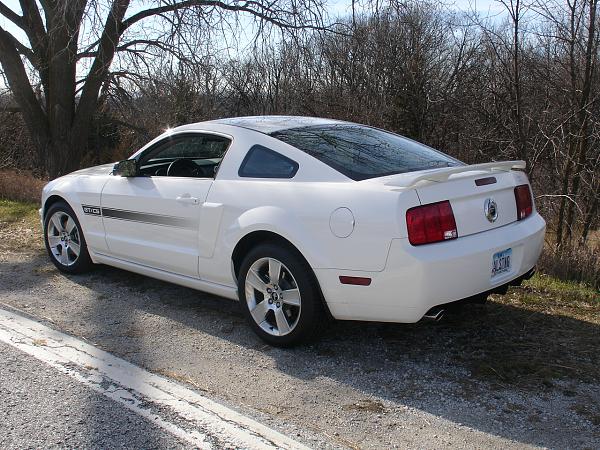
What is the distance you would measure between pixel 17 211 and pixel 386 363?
8.18 m

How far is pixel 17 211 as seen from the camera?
1009 cm

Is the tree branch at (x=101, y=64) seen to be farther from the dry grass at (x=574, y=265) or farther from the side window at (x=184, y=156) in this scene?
the dry grass at (x=574, y=265)

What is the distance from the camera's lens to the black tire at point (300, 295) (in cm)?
394

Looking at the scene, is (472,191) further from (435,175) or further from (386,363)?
(386,363)

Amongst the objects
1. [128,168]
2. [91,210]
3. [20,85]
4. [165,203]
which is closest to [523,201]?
[165,203]

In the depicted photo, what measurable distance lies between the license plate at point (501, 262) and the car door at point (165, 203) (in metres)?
2.12

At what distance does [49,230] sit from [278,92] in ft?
33.6

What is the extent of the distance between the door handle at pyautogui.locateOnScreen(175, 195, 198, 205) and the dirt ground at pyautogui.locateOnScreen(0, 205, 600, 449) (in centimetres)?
94

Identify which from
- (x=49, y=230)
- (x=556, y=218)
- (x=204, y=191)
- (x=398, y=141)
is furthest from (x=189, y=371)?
(x=556, y=218)

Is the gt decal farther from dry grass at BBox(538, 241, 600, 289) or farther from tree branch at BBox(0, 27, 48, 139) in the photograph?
tree branch at BBox(0, 27, 48, 139)

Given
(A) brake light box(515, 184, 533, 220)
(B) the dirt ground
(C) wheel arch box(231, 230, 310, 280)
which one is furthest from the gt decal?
(A) brake light box(515, 184, 533, 220)

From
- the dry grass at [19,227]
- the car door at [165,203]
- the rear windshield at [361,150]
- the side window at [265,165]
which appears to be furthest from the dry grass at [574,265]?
the dry grass at [19,227]

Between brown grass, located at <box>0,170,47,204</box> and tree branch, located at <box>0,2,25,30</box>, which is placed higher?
tree branch, located at <box>0,2,25,30</box>

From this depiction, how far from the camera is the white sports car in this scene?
3602mm
